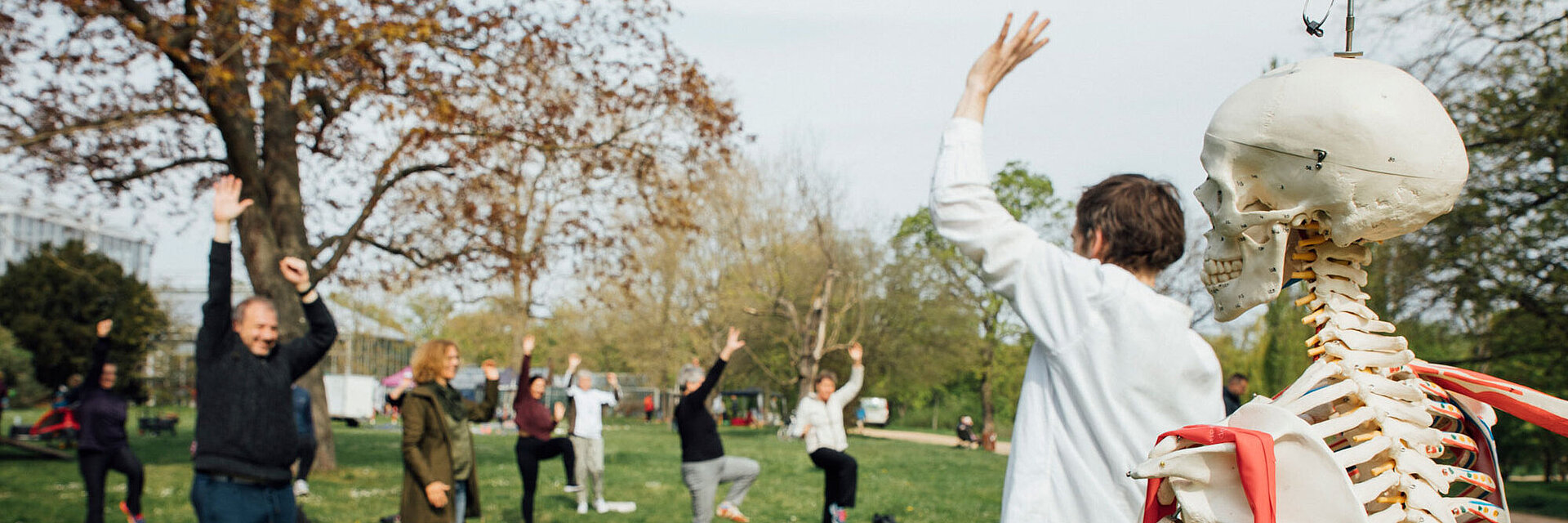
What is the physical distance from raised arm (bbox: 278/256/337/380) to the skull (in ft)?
15.6

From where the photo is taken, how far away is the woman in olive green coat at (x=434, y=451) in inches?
264

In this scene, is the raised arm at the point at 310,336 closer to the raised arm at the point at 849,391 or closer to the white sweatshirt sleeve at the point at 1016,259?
the white sweatshirt sleeve at the point at 1016,259

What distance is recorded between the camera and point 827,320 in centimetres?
3744

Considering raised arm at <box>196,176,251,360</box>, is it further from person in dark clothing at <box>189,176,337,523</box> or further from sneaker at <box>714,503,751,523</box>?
sneaker at <box>714,503,751,523</box>

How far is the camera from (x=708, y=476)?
29.3 ft

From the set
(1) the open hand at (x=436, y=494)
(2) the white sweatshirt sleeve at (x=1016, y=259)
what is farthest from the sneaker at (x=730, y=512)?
(2) the white sweatshirt sleeve at (x=1016, y=259)

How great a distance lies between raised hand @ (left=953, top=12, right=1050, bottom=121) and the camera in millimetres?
2438

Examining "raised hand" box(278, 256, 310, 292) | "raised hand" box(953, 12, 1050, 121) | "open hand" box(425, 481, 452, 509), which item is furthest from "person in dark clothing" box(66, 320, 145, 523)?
"raised hand" box(953, 12, 1050, 121)

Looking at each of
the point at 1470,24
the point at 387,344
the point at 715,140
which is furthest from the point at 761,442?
the point at 387,344

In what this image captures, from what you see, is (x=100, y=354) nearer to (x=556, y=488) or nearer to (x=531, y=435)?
(x=531, y=435)

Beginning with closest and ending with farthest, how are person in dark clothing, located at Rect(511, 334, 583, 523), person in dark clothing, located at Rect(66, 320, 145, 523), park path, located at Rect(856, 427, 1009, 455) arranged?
person in dark clothing, located at Rect(66, 320, 145, 523) → person in dark clothing, located at Rect(511, 334, 583, 523) → park path, located at Rect(856, 427, 1009, 455)

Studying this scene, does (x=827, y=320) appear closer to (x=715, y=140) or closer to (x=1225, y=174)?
(x=715, y=140)

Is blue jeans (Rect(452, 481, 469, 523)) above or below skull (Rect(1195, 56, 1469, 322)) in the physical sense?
below

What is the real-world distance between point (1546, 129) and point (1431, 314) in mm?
3240
